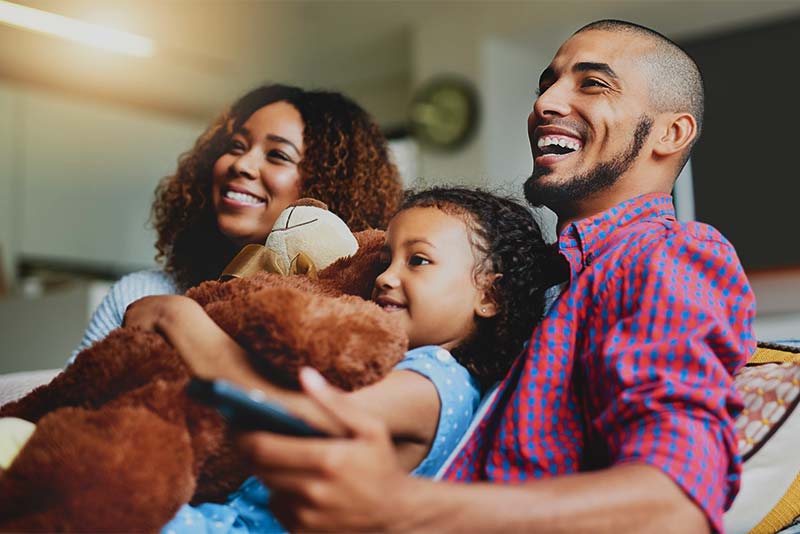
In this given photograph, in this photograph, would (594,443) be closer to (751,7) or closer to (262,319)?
(262,319)

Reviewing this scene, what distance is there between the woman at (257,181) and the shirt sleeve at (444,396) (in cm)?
59

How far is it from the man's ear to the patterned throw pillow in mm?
353

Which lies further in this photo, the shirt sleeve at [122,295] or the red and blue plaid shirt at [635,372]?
the shirt sleeve at [122,295]

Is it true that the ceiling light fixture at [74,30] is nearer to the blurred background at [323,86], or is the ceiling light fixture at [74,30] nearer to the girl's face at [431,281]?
the blurred background at [323,86]

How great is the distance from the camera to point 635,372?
2.74ft

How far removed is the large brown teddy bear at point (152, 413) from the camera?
0.75 meters

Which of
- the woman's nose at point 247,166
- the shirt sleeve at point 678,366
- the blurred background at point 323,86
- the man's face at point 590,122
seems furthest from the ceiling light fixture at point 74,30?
the shirt sleeve at point 678,366

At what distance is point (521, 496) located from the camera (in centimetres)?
72

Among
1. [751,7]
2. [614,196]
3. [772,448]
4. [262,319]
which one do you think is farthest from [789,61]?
[262,319]

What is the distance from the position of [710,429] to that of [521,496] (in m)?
0.21

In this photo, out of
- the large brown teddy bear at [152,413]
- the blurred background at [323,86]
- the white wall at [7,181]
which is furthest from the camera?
the white wall at [7,181]

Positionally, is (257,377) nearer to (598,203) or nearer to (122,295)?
(598,203)

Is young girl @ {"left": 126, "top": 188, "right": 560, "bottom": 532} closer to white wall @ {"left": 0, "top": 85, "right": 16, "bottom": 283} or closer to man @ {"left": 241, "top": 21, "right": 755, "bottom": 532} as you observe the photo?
man @ {"left": 241, "top": 21, "right": 755, "bottom": 532}

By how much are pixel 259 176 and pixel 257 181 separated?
1 cm
